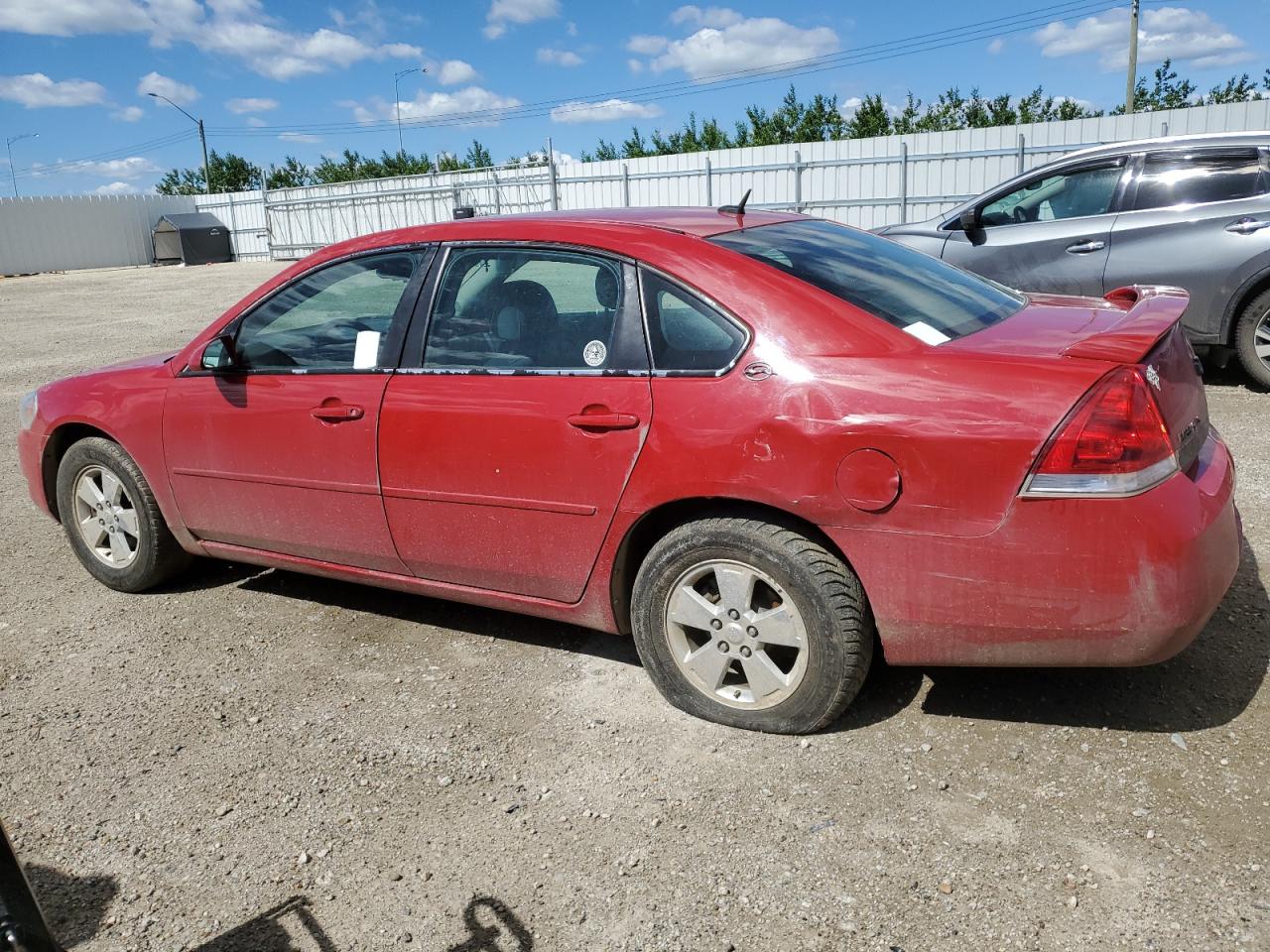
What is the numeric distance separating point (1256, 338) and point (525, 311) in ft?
19.6

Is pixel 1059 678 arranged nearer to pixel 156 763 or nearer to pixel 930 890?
pixel 930 890

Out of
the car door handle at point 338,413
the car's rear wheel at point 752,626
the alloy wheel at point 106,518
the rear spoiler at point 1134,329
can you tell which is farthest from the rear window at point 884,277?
the alloy wheel at point 106,518

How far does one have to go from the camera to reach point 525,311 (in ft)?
11.6

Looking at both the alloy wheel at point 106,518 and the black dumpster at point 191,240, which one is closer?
the alloy wheel at point 106,518

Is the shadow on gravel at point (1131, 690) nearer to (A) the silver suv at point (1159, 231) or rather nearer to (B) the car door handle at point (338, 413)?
(B) the car door handle at point (338, 413)

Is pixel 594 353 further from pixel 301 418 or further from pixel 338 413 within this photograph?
pixel 301 418

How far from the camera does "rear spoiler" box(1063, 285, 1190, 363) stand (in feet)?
8.93

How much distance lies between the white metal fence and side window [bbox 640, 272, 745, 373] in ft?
37.0

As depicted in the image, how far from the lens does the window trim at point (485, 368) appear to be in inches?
127

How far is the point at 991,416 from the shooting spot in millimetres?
2658

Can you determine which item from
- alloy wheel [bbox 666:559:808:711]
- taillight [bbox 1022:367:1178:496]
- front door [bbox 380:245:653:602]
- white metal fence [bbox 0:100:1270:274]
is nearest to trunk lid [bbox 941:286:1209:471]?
taillight [bbox 1022:367:1178:496]

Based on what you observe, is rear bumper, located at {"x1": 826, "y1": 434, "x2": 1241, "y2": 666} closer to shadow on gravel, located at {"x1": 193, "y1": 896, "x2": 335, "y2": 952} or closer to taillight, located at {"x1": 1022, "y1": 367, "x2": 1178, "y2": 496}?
taillight, located at {"x1": 1022, "y1": 367, "x2": 1178, "y2": 496}

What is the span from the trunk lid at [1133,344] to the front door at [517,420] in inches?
39.7

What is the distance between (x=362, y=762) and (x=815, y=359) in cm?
182
